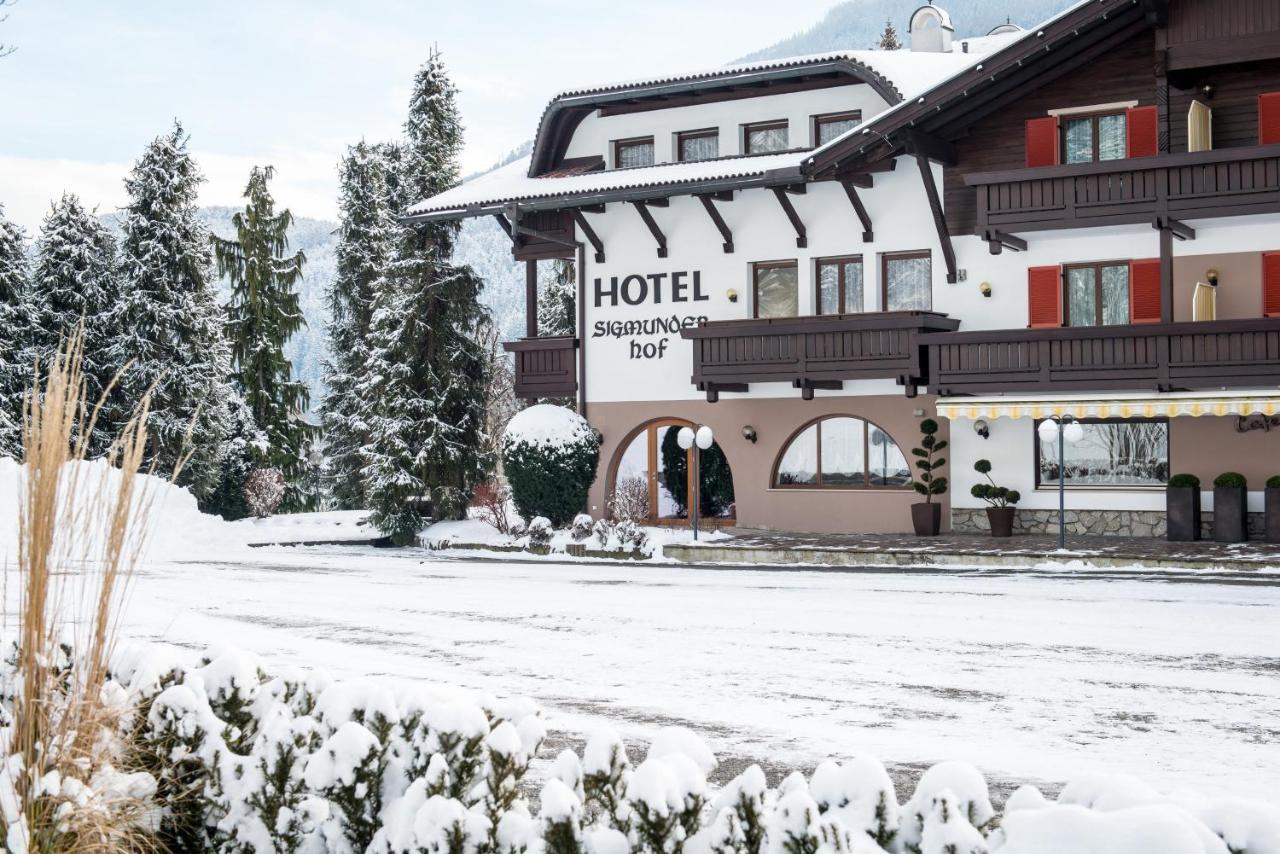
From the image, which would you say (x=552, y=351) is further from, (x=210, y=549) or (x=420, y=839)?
(x=420, y=839)

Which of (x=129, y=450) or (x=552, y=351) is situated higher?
(x=552, y=351)

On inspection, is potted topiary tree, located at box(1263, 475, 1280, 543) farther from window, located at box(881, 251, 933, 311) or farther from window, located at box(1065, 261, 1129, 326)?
window, located at box(881, 251, 933, 311)

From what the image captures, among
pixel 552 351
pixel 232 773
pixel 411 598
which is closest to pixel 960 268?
pixel 552 351

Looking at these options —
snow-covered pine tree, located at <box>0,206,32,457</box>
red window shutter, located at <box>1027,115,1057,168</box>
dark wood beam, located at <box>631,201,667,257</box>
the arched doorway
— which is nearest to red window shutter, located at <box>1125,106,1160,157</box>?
red window shutter, located at <box>1027,115,1057,168</box>

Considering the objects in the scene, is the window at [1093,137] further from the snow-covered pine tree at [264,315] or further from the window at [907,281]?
the snow-covered pine tree at [264,315]

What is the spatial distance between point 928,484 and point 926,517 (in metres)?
0.61

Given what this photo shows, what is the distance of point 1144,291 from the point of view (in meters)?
22.4

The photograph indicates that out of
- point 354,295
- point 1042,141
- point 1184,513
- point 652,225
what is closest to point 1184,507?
point 1184,513

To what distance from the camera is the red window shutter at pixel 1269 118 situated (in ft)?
69.8

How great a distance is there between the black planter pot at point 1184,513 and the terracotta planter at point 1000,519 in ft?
8.78

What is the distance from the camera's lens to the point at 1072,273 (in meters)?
23.4

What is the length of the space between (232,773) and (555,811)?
1.37 metres

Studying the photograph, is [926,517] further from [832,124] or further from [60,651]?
[60,651]

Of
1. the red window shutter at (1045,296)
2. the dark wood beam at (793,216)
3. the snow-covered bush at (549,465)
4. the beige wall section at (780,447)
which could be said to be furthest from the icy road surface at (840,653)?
the dark wood beam at (793,216)
